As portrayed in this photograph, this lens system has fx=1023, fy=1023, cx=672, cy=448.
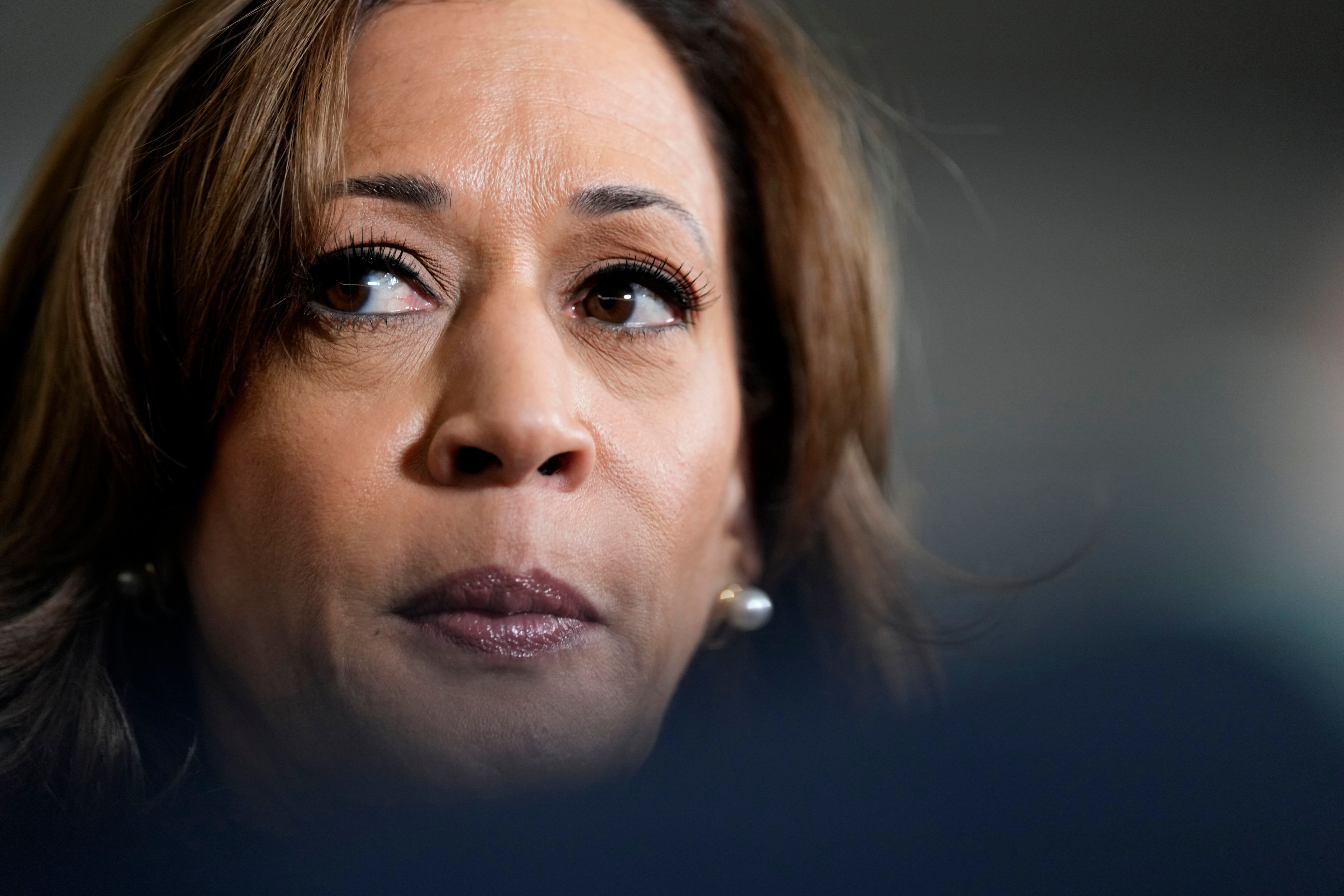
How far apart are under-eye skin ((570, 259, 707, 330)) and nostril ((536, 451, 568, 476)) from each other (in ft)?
0.41

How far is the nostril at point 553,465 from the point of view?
718mm

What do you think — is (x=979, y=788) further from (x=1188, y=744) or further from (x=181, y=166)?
(x=181, y=166)

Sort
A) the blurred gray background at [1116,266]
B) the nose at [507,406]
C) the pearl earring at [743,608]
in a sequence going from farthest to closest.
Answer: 1. the blurred gray background at [1116,266]
2. the pearl earring at [743,608]
3. the nose at [507,406]

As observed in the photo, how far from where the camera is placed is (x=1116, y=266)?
1364 millimetres

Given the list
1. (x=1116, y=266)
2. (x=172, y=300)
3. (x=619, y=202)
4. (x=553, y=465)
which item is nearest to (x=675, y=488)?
(x=553, y=465)

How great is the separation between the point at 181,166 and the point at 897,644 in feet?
2.77

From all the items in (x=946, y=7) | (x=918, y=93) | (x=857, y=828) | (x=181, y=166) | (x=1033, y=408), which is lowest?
(x=857, y=828)

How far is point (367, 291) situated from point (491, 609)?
25 cm

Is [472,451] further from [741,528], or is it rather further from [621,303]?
[741,528]

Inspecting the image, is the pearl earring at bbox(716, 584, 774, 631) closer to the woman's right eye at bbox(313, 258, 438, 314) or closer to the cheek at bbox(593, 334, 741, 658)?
the cheek at bbox(593, 334, 741, 658)

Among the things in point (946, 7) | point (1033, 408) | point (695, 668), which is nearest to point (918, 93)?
point (946, 7)

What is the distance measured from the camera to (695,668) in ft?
3.12

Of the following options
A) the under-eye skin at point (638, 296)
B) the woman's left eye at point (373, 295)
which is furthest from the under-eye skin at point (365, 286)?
the under-eye skin at point (638, 296)

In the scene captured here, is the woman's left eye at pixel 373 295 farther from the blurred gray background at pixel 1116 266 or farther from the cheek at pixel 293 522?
the blurred gray background at pixel 1116 266
